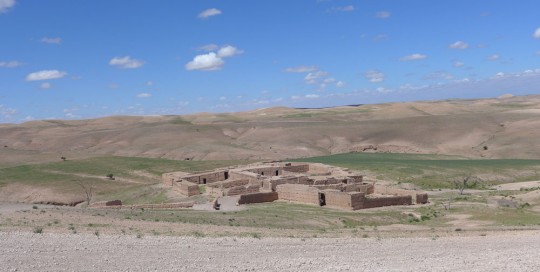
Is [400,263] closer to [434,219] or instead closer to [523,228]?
[523,228]

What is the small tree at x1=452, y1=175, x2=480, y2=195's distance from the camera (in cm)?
5884

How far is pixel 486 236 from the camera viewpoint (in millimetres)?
24609

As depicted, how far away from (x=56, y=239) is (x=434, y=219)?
2400cm

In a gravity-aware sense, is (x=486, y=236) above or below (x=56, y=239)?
below

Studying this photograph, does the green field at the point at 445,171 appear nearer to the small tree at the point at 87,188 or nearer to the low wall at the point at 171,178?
the low wall at the point at 171,178

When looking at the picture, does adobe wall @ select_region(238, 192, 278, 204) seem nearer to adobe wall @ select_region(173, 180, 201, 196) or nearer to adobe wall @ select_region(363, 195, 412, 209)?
adobe wall @ select_region(173, 180, 201, 196)

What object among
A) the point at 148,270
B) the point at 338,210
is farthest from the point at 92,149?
the point at 148,270

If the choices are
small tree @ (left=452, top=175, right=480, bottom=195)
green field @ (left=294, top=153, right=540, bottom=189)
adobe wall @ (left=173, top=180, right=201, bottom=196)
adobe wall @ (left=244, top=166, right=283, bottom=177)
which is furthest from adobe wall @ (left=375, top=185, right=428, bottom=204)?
adobe wall @ (left=173, top=180, right=201, bottom=196)

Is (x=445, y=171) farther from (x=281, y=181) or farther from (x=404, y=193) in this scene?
(x=281, y=181)

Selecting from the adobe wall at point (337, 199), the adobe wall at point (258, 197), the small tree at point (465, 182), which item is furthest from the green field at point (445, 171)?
the adobe wall at point (258, 197)

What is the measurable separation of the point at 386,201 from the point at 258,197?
9430mm

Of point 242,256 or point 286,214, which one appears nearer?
point 242,256

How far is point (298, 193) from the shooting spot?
145 ft

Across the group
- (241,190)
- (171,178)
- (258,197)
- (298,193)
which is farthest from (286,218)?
(171,178)
